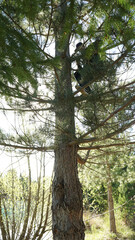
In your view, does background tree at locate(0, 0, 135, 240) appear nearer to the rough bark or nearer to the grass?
the rough bark

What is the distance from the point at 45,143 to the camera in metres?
2.79

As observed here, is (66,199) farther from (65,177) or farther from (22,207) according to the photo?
(22,207)

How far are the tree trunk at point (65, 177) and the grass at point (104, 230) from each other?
3.60 meters

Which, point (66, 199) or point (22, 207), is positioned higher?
point (66, 199)

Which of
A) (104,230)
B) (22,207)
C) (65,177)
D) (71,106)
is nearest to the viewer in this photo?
(71,106)

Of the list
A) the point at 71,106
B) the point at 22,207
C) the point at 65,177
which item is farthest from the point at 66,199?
the point at 22,207

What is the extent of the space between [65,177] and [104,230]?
5397 millimetres

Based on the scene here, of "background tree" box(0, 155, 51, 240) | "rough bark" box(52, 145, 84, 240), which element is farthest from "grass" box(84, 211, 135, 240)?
"rough bark" box(52, 145, 84, 240)

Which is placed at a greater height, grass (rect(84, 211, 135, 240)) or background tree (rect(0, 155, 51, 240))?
background tree (rect(0, 155, 51, 240))

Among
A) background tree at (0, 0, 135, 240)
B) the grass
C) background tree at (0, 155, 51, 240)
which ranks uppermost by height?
Answer: background tree at (0, 0, 135, 240)

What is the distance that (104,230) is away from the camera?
23.5 ft

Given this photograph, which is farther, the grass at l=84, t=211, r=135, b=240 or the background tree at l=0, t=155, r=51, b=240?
the grass at l=84, t=211, r=135, b=240

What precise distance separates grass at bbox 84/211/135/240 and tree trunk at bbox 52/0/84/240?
360 centimetres

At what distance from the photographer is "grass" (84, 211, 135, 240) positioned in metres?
6.39
